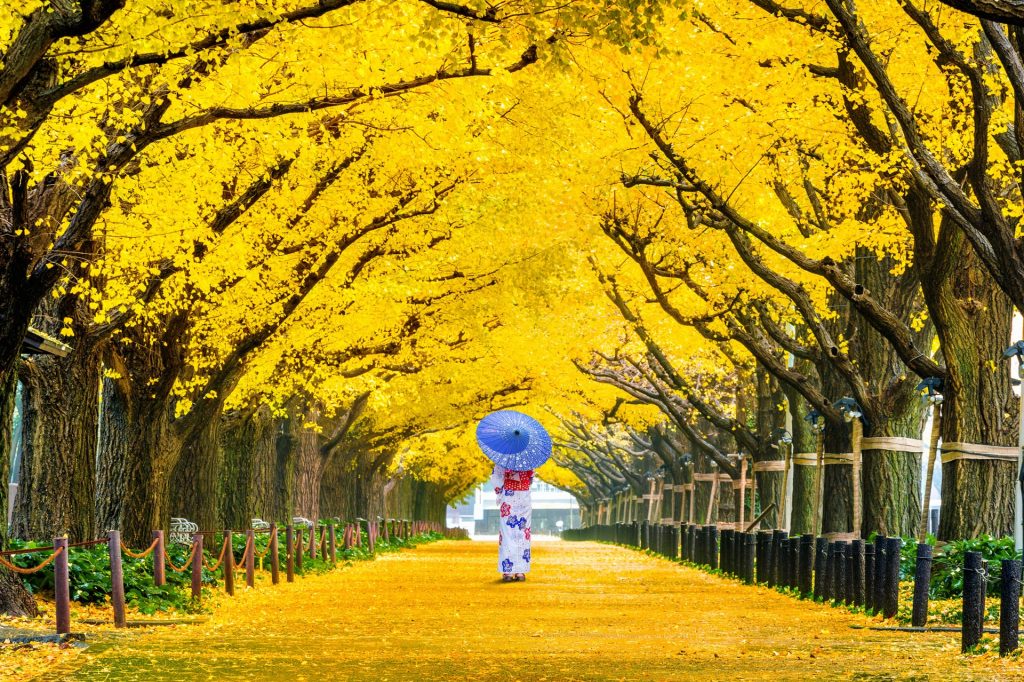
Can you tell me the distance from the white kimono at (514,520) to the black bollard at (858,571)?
27.8 ft

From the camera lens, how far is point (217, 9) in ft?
35.9

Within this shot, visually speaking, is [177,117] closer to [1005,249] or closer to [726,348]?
[1005,249]

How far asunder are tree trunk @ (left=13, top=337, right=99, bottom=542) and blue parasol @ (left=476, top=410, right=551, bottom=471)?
799cm

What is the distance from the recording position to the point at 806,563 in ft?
65.8

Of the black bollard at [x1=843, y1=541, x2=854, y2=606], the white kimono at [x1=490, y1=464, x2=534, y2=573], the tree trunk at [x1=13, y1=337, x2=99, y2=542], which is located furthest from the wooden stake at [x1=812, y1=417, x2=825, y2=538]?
the tree trunk at [x1=13, y1=337, x2=99, y2=542]

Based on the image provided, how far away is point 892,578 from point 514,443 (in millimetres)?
9810

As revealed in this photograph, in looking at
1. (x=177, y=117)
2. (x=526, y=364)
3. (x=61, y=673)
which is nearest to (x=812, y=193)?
(x=177, y=117)

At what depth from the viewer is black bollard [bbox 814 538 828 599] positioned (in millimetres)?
18828

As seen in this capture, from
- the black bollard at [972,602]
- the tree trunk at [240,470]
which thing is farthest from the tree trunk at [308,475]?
the black bollard at [972,602]

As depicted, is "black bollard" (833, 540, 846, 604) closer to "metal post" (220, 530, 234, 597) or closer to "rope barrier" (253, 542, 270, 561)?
"metal post" (220, 530, 234, 597)

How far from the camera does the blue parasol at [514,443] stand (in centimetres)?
2422

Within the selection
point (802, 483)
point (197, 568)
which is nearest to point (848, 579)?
point (197, 568)

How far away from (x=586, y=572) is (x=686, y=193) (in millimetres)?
10747

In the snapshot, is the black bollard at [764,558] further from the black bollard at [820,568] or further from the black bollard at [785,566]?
Result: the black bollard at [820,568]
